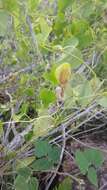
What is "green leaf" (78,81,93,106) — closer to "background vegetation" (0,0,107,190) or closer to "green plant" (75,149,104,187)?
"background vegetation" (0,0,107,190)

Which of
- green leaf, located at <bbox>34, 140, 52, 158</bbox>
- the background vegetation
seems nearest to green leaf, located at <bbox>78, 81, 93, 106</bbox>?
the background vegetation

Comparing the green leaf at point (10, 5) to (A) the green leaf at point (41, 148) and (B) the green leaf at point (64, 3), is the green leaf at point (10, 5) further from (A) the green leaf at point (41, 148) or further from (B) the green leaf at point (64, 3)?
(A) the green leaf at point (41, 148)

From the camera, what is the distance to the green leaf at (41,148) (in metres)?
1.02

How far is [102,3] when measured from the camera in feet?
3.90

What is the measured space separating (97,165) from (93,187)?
0.08 metres

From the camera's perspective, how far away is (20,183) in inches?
38.9

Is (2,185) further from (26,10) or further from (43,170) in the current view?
(26,10)

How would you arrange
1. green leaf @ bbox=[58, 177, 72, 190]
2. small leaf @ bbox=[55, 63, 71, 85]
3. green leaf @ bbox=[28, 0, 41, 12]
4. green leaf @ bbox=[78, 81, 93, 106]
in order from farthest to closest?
green leaf @ bbox=[58, 177, 72, 190], green leaf @ bbox=[28, 0, 41, 12], green leaf @ bbox=[78, 81, 93, 106], small leaf @ bbox=[55, 63, 71, 85]

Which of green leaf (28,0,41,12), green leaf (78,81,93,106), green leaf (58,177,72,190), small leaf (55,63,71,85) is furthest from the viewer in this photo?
green leaf (58,177,72,190)

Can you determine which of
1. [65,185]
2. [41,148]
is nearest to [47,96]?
[41,148]

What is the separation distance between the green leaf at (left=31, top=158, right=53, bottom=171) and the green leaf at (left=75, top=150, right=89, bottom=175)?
0.07 meters

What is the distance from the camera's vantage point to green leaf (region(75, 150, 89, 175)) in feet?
3.44

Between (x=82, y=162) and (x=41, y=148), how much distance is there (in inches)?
4.4

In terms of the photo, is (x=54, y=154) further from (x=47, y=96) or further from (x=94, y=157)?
(x=47, y=96)
